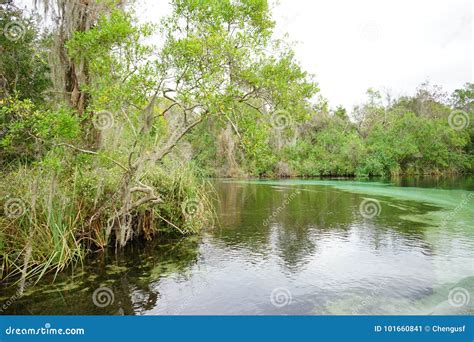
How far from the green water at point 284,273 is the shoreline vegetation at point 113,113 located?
908 mm

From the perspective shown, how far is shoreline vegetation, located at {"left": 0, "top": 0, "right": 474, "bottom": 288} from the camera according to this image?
778 cm

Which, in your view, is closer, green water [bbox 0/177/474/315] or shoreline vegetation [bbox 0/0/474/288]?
green water [bbox 0/177/474/315]

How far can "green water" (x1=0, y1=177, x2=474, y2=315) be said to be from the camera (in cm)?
627

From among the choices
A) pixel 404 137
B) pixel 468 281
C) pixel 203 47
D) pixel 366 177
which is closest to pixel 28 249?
pixel 203 47

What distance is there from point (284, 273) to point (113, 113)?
5.61 metres

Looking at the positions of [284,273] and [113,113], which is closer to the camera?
[284,273]

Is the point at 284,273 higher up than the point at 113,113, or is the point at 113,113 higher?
the point at 113,113

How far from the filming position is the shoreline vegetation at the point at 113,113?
7.78 m

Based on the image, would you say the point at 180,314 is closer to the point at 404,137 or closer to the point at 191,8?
the point at 191,8

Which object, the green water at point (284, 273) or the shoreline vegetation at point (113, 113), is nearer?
the green water at point (284, 273)

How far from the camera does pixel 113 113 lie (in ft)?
30.7

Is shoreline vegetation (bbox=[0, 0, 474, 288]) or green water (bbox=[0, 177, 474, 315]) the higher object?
shoreline vegetation (bbox=[0, 0, 474, 288])

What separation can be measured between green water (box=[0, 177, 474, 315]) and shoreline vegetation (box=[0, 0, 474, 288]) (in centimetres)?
91

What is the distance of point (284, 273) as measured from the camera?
796cm
